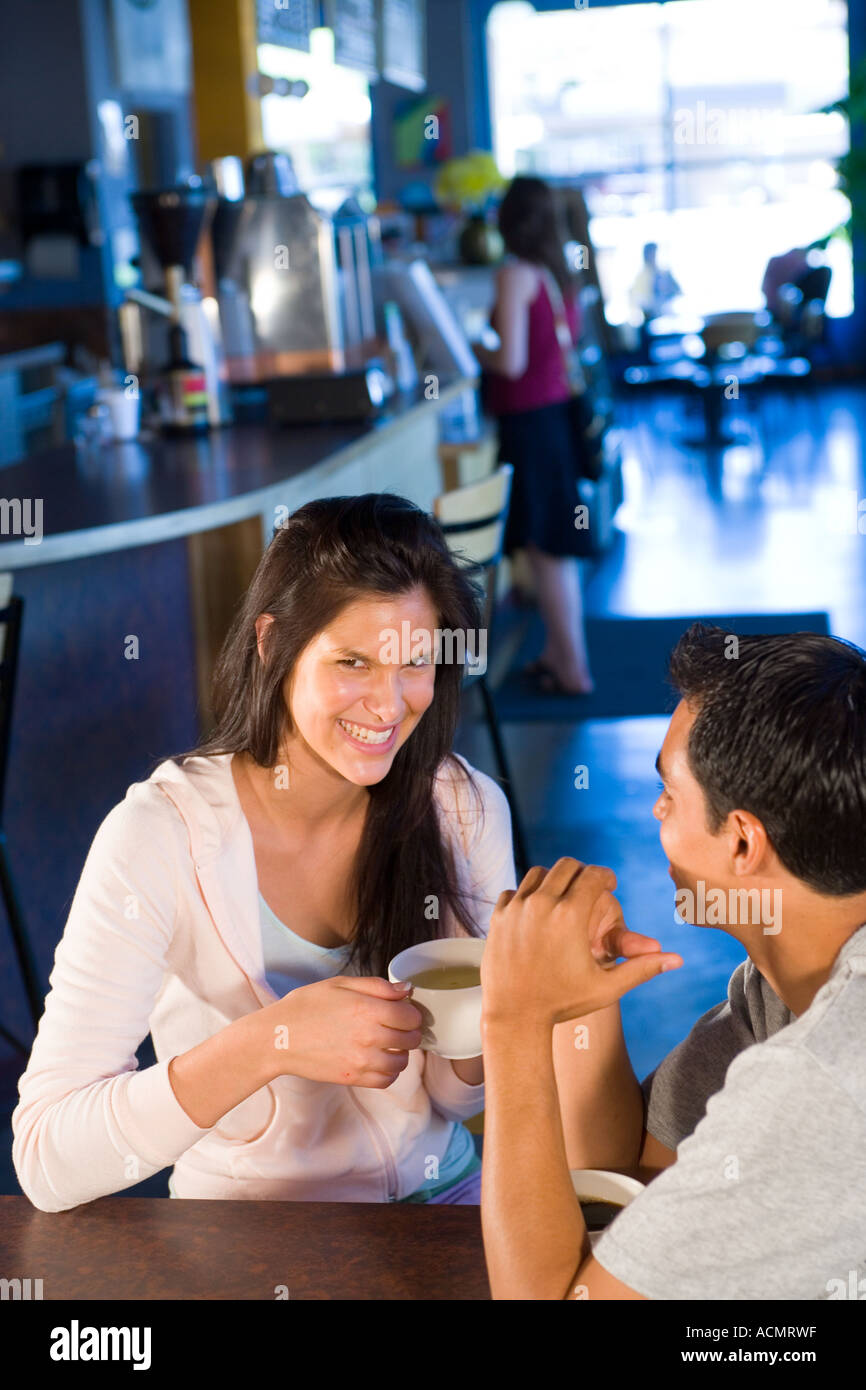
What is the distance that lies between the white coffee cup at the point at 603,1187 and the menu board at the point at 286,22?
4.64 meters

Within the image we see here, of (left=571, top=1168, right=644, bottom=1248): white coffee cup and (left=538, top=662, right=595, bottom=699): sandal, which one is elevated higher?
(left=571, top=1168, right=644, bottom=1248): white coffee cup

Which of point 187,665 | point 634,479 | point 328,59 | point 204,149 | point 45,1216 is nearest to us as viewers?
point 45,1216

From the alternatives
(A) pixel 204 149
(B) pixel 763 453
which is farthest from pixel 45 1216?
(B) pixel 763 453

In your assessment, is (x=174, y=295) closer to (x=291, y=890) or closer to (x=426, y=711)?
(x=426, y=711)

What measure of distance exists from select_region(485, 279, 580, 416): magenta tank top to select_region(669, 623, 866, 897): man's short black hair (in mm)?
3924

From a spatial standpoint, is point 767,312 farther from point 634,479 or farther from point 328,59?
point 328,59

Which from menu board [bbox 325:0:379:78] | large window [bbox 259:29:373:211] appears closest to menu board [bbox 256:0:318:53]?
menu board [bbox 325:0:379:78]

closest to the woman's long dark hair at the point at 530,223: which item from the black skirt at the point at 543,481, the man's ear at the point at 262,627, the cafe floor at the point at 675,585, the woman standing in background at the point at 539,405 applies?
the woman standing in background at the point at 539,405

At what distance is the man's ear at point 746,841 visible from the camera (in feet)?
3.35

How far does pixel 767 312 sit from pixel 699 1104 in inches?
427

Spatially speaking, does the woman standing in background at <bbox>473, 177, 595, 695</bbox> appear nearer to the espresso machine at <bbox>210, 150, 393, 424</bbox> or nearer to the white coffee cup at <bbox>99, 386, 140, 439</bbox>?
the espresso machine at <bbox>210, 150, 393, 424</bbox>

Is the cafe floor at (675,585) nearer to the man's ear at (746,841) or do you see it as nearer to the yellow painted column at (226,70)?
the man's ear at (746,841)

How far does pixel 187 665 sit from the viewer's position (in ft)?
11.5

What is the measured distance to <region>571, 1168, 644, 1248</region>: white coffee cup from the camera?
1.00 meters
